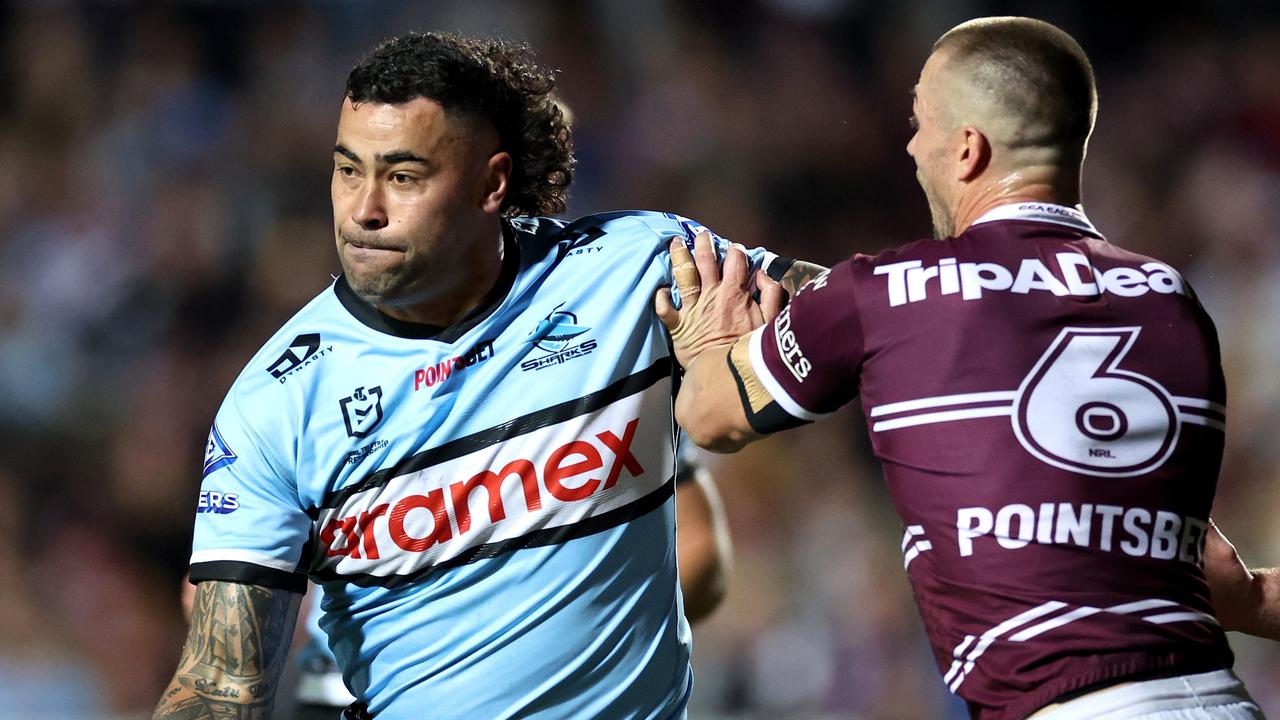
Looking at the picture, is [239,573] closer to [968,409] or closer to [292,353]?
[292,353]

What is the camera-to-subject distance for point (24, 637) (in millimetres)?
7559

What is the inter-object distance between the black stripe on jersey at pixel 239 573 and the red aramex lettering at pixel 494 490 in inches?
17.0

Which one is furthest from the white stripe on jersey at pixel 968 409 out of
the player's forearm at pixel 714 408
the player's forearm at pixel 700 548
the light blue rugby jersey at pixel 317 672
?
the light blue rugby jersey at pixel 317 672

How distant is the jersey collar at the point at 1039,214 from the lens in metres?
2.82

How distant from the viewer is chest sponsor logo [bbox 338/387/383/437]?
11.2 ft

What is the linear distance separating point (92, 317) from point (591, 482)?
5.84 m

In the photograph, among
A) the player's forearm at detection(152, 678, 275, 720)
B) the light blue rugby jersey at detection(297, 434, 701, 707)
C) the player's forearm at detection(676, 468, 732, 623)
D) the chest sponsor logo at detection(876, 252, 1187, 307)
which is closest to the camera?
the chest sponsor logo at detection(876, 252, 1187, 307)

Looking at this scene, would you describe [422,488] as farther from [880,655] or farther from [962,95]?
[880,655]

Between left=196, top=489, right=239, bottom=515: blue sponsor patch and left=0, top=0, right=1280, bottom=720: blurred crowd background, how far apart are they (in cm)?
407

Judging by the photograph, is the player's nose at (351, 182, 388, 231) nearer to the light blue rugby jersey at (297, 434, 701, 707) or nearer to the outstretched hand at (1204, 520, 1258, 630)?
the light blue rugby jersey at (297, 434, 701, 707)

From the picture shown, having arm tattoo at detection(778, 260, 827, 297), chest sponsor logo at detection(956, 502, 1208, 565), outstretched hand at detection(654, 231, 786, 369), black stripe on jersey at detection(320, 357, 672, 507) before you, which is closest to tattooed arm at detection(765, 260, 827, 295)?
arm tattoo at detection(778, 260, 827, 297)

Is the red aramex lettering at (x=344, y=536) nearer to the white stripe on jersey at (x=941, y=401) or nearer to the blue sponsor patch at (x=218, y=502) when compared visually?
the blue sponsor patch at (x=218, y=502)

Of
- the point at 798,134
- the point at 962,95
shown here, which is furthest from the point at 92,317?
the point at 962,95

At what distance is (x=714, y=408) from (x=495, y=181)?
1.00 meters
